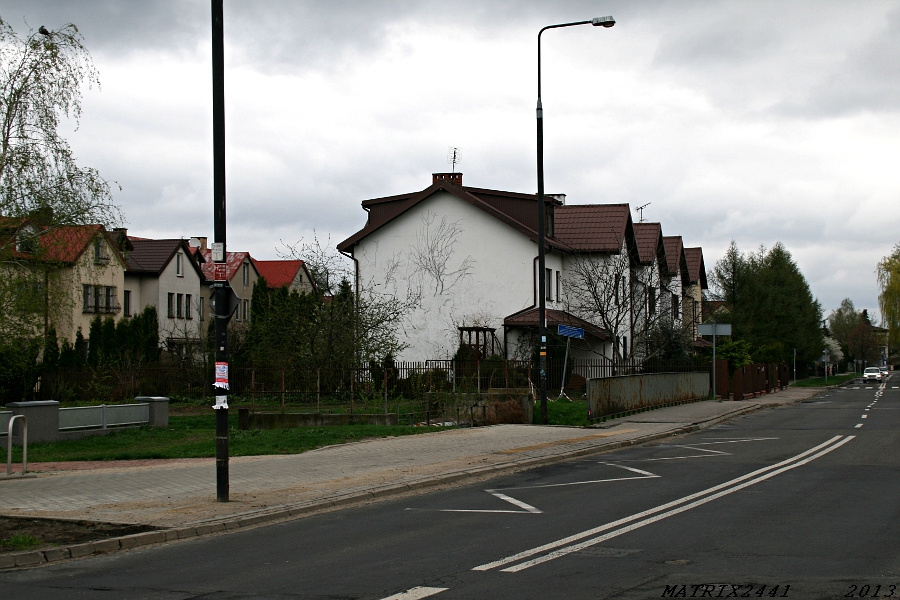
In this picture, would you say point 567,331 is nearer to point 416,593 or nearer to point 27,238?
point 27,238

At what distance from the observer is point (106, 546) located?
921cm

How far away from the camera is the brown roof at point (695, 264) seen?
68.1 meters

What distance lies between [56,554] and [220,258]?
4303 millimetres

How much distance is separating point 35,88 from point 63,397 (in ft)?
49.9

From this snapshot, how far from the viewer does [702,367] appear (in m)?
40.8

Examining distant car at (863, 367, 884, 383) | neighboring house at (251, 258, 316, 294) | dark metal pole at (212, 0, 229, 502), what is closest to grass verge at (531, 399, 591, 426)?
dark metal pole at (212, 0, 229, 502)

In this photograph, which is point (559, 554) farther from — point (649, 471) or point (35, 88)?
point (35, 88)

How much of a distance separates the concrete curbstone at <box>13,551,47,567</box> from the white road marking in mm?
3890

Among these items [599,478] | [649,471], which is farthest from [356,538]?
[649,471]

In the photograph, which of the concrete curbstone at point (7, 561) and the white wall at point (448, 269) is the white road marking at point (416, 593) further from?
the white wall at point (448, 269)

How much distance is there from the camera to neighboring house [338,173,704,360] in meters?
39.5

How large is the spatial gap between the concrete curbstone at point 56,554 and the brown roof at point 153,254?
168 feet

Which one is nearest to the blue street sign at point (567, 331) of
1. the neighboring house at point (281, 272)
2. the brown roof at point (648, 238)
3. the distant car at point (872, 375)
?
the brown roof at point (648, 238)

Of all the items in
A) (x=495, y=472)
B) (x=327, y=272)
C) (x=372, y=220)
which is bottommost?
(x=495, y=472)
